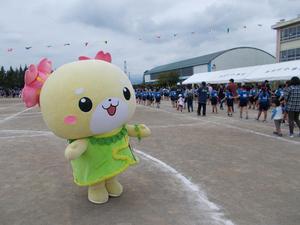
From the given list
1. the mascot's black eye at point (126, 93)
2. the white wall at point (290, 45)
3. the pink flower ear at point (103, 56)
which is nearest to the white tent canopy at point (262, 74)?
the white wall at point (290, 45)

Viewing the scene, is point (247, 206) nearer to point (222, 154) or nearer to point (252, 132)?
point (222, 154)

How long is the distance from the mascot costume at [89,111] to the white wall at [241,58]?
→ 6634cm

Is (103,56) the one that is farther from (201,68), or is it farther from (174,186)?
(201,68)

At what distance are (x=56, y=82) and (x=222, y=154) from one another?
4.44 metres

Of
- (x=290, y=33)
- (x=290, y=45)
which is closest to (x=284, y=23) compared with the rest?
(x=290, y=33)

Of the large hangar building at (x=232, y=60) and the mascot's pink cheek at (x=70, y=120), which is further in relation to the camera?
the large hangar building at (x=232, y=60)

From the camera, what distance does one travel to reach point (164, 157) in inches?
281

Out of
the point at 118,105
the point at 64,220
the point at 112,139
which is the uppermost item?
the point at 118,105

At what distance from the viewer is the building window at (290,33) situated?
4375cm

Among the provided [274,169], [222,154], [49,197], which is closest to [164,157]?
[222,154]

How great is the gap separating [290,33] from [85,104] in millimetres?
47099

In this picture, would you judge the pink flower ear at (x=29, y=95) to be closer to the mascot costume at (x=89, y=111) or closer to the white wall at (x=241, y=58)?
the mascot costume at (x=89, y=111)

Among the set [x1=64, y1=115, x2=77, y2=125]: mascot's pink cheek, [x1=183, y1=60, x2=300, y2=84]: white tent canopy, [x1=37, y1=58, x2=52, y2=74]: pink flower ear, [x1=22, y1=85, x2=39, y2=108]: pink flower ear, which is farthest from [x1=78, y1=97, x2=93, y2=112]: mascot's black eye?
[x1=183, y1=60, x2=300, y2=84]: white tent canopy

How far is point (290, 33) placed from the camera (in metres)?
45.2
